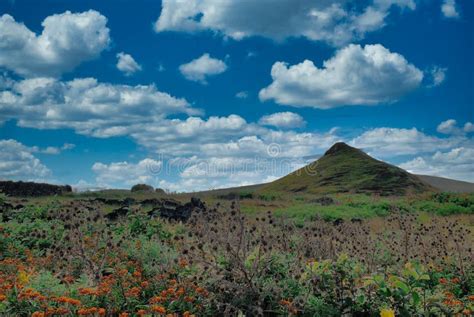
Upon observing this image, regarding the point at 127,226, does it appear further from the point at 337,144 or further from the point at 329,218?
the point at 337,144

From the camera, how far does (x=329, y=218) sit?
19.0 meters

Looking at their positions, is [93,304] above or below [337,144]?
below

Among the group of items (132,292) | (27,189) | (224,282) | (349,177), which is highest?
(349,177)

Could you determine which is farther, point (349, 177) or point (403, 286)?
point (349, 177)

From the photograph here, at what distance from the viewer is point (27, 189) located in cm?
2756

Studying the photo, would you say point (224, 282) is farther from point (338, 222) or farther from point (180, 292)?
point (338, 222)

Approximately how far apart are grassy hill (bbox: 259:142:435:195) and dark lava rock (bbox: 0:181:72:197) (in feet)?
82.6

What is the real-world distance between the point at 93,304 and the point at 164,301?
2.58ft

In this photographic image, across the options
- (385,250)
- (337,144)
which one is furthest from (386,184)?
(385,250)

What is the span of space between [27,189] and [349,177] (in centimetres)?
3095

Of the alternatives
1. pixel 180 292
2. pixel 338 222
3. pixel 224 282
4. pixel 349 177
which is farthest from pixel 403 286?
pixel 349 177

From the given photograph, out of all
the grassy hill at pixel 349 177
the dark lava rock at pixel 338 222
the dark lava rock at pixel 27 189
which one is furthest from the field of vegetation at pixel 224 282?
the grassy hill at pixel 349 177

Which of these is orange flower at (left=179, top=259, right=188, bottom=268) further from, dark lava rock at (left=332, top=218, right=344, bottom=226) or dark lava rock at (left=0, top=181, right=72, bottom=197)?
dark lava rock at (left=0, top=181, right=72, bottom=197)

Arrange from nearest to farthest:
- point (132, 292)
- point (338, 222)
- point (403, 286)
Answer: point (403, 286) < point (132, 292) < point (338, 222)
